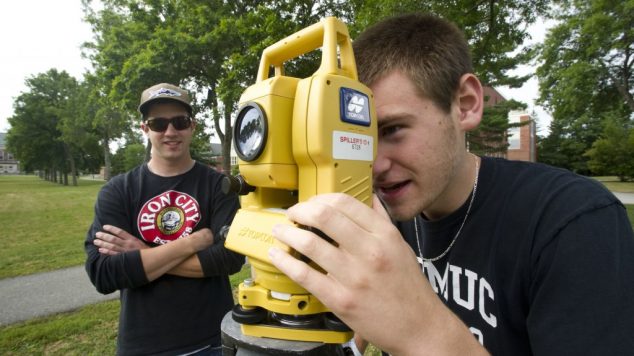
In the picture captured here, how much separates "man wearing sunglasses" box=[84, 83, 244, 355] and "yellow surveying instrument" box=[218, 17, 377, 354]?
124 centimetres

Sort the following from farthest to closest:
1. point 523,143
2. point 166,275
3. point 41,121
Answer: point 41,121, point 523,143, point 166,275

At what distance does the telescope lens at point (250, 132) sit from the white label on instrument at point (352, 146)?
0.62ft

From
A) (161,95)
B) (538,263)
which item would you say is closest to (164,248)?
(161,95)

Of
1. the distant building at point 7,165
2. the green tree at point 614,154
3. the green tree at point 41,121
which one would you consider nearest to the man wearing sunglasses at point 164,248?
the green tree at point 614,154

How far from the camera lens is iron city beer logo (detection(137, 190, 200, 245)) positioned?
222 centimetres

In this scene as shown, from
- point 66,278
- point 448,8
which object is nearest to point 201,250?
point 66,278

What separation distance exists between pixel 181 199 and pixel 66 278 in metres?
4.83

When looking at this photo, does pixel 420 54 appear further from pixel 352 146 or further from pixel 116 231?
pixel 116 231

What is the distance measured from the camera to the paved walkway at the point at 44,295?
4434mm

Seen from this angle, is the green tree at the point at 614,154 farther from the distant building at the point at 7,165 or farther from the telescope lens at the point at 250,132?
the distant building at the point at 7,165

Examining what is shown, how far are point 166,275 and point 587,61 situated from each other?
17.6 m

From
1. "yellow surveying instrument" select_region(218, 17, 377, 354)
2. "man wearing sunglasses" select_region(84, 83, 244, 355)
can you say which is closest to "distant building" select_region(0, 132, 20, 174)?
"man wearing sunglasses" select_region(84, 83, 244, 355)

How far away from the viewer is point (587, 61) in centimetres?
1418

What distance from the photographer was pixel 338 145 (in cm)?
89
